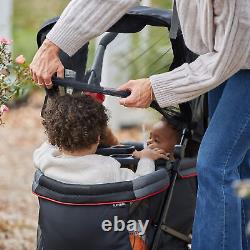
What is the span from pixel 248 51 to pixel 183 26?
0.27m

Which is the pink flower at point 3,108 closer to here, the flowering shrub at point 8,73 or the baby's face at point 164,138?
the flowering shrub at point 8,73

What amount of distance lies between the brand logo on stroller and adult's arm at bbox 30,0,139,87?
57cm

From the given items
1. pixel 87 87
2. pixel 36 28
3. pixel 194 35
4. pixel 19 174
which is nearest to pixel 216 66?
pixel 194 35

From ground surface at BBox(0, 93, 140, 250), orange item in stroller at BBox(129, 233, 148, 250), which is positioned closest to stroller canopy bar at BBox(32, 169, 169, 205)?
orange item in stroller at BBox(129, 233, 148, 250)

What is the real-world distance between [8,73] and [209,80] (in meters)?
0.91

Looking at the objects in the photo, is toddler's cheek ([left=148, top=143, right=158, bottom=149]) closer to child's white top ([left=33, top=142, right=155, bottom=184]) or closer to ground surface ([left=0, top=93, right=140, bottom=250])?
child's white top ([left=33, top=142, right=155, bottom=184])

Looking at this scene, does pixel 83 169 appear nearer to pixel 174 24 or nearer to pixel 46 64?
pixel 46 64

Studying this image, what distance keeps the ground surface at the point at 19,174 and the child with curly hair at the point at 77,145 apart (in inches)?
44.5

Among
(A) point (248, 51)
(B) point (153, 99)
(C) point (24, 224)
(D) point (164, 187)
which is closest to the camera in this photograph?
(A) point (248, 51)

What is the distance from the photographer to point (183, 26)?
113 inches

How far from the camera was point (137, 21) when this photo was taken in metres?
3.25

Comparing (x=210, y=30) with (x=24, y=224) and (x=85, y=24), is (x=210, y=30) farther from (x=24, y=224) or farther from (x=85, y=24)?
(x=24, y=224)

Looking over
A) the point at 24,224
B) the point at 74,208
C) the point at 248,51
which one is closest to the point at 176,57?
the point at 248,51

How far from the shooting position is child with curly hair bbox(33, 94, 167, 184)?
3.06 metres
